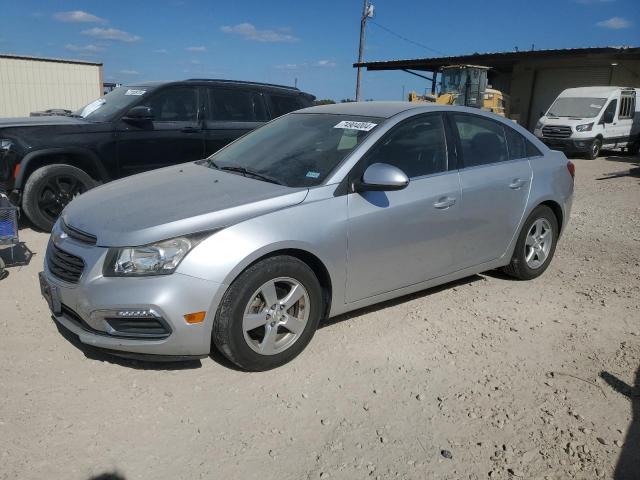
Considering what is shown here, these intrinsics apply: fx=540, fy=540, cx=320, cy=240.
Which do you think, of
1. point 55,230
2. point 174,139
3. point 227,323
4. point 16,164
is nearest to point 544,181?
point 227,323

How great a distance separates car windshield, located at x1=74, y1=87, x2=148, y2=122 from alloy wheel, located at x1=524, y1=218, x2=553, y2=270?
16.3ft

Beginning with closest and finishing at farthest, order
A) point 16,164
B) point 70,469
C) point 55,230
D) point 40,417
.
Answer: point 70,469 < point 40,417 < point 55,230 < point 16,164

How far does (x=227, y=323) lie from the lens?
3082 mm

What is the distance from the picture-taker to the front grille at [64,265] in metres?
3.15

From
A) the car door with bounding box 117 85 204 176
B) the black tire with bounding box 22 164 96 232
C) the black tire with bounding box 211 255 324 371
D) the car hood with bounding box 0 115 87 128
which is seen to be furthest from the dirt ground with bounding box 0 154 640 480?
the car door with bounding box 117 85 204 176

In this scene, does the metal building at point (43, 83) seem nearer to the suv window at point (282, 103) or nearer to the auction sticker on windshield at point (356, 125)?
the suv window at point (282, 103)

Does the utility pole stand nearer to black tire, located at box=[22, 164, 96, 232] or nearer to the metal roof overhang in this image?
the metal roof overhang

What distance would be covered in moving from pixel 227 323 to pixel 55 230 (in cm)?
145

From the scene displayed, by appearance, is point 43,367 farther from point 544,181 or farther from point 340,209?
point 544,181

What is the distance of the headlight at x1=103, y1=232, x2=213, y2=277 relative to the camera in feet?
9.73

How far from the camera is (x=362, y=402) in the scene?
3084mm

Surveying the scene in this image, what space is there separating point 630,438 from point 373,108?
2.83 m

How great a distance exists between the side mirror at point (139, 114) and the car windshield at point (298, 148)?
8.14 ft

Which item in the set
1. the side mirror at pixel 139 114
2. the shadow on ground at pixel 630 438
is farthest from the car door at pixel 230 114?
the shadow on ground at pixel 630 438
